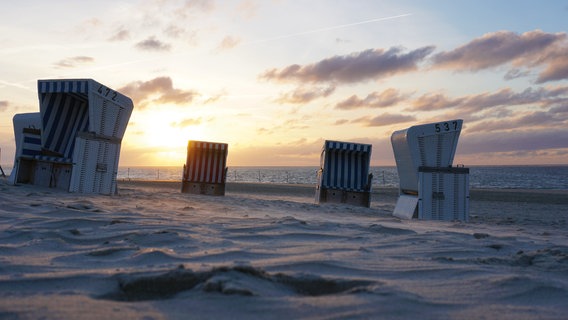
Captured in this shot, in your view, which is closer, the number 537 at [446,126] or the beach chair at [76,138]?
the number 537 at [446,126]

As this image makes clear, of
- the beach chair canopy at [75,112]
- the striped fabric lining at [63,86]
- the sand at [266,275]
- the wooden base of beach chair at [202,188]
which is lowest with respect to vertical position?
the sand at [266,275]

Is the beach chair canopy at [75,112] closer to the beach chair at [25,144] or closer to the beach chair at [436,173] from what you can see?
the beach chair at [25,144]

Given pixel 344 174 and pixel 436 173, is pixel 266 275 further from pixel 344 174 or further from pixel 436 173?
pixel 344 174

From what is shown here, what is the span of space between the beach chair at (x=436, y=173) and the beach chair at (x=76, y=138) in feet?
21.0

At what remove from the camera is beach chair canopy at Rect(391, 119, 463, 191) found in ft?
32.1

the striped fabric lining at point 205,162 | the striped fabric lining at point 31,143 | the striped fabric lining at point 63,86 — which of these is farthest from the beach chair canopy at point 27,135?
the striped fabric lining at point 205,162

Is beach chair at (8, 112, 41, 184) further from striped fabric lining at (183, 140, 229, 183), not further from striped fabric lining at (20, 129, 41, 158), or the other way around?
striped fabric lining at (183, 140, 229, 183)

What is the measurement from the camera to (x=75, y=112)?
1175 centimetres

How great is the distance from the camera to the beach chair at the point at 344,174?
1391 centimetres

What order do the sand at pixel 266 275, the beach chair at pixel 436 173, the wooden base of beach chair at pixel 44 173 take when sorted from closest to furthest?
the sand at pixel 266 275, the beach chair at pixel 436 173, the wooden base of beach chair at pixel 44 173

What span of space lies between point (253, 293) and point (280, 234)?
2113 millimetres

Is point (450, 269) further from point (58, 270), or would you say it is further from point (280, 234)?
point (58, 270)

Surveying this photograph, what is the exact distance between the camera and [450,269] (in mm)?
2990

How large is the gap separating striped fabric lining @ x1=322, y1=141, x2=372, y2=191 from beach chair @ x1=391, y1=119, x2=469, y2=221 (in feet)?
13.8
